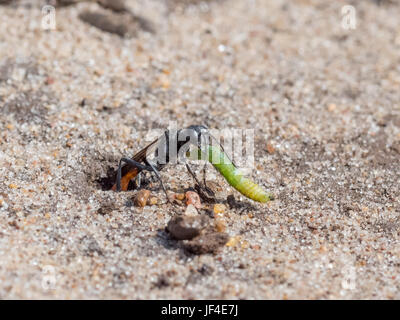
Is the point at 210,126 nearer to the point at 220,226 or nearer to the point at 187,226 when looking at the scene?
the point at 220,226

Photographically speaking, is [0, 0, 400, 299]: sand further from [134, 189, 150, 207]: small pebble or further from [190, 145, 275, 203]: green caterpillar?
[190, 145, 275, 203]: green caterpillar

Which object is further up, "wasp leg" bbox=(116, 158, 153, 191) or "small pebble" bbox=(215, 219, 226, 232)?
"wasp leg" bbox=(116, 158, 153, 191)

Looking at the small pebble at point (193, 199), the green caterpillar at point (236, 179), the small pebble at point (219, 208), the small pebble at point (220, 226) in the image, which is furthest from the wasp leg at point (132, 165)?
the small pebble at point (220, 226)

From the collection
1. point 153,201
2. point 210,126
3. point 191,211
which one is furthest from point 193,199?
point 210,126

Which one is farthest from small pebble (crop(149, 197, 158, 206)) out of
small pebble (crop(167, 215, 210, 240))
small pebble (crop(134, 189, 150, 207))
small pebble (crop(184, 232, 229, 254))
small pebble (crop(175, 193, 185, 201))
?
small pebble (crop(184, 232, 229, 254))

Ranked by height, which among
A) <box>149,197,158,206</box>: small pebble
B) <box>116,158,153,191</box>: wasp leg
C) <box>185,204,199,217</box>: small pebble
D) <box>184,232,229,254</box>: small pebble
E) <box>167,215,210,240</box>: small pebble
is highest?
<box>116,158,153,191</box>: wasp leg

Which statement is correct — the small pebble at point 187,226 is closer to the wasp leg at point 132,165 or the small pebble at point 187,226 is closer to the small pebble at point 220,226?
the small pebble at point 220,226
